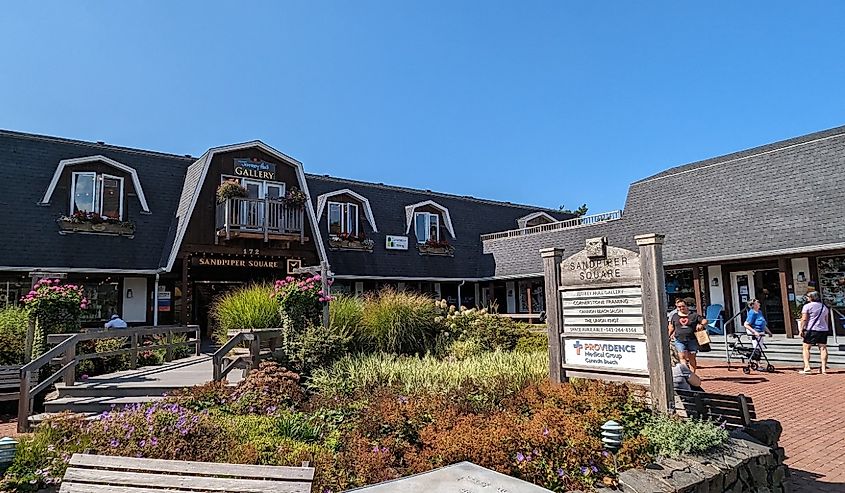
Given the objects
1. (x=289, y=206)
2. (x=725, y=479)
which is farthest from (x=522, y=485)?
(x=289, y=206)

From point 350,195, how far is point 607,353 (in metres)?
15.1

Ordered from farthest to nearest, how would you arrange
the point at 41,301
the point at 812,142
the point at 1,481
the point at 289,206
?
1. the point at 289,206
2. the point at 812,142
3. the point at 41,301
4. the point at 1,481

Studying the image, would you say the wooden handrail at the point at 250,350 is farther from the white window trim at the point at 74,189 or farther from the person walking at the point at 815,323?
the person walking at the point at 815,323

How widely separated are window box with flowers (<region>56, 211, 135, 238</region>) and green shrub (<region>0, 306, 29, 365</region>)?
456cm

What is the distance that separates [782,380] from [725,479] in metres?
7.39

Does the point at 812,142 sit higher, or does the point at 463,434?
the point at 812,142

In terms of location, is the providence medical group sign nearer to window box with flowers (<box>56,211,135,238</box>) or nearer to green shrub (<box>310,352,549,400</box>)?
green shrub (<box>310,352,549,400</box>)

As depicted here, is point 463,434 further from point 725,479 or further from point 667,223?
point 667,223

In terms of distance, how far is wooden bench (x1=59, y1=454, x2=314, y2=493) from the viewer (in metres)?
2.74

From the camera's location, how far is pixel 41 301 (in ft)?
31.2

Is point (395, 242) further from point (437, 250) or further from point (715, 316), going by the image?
point (715, 316)

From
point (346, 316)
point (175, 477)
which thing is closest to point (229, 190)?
point (346, 316)

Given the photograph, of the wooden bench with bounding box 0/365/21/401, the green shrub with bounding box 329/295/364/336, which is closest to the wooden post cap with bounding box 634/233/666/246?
the green shrub with bounding box 329/295/364/336

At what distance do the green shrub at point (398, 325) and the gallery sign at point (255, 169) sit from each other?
27.1 ft
